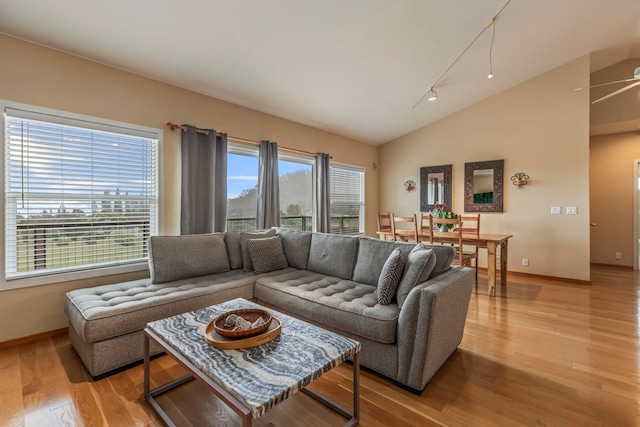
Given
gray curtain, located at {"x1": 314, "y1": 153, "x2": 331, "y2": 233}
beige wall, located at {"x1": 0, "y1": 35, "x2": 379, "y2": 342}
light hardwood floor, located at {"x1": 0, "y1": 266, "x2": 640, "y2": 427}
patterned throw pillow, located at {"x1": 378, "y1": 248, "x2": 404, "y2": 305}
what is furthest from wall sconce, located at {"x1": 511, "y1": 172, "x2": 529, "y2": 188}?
beige wall, located at {"x1": 0, "y1": 35, "x2": 379, "y2": 342}

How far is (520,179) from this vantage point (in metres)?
4.89

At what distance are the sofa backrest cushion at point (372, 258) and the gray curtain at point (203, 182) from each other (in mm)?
1936

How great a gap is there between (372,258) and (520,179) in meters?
3.69

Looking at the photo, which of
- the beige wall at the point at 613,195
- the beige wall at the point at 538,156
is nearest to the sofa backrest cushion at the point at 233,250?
the beige wall at the point at 538,156

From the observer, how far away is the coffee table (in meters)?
1.20

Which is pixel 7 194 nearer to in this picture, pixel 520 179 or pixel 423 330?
pixel 423 330

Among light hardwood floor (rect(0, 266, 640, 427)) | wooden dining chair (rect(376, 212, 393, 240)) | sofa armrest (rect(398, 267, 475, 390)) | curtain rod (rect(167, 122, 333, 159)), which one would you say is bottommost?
light hardwood floor (rect(0, 266, 640, 427))

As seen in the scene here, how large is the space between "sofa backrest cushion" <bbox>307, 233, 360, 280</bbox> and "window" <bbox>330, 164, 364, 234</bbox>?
2432 mm

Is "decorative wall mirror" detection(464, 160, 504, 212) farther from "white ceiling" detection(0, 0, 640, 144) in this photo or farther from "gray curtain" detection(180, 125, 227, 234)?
"gray curtain" detection(180, 125, 227, 234)

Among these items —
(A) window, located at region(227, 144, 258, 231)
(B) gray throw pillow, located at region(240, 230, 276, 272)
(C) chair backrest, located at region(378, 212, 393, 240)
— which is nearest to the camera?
(B) gray throw pillow, located at region(240, 230, 276, 272)

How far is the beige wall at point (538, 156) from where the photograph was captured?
4.43 m

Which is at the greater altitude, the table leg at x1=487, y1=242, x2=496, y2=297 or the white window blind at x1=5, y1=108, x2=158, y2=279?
the white window blind at x1=5, y1=108, x2=158, y2=279

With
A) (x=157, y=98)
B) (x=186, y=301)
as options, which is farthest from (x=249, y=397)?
(x=157, y=98)

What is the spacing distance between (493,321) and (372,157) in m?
4.32
